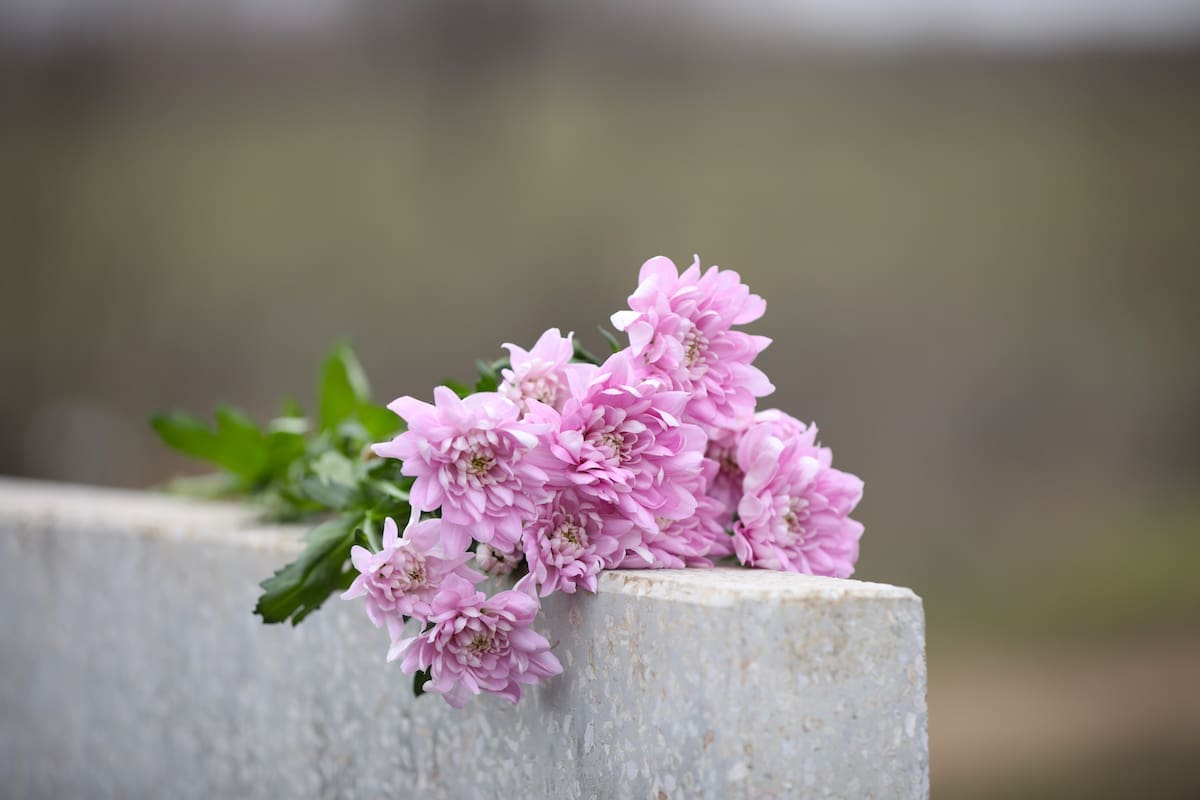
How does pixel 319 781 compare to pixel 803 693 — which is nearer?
pixel 803 693

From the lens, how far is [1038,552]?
5113mm

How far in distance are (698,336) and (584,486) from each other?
0.47ft

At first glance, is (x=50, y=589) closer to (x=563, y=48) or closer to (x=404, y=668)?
(x=404, y=668)

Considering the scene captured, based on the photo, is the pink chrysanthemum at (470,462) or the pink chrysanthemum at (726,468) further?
the pink chrysanthemum at (726,468)

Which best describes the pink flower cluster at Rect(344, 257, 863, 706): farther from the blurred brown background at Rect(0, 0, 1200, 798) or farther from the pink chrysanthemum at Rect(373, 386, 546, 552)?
the blurred brown background at Rect(0, 0, 1200, 798)

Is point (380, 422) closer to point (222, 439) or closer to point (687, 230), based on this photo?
point (222, 439)

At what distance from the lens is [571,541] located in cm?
80

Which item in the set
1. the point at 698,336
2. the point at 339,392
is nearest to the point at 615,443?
the point at 698,336

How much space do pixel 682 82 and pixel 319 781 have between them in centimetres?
467

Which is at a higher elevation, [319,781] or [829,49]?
[829,49]

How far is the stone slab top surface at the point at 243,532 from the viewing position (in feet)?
2.43

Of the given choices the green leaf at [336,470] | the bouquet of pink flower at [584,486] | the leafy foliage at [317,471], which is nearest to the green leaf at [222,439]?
the leafy foliage at [317,471]

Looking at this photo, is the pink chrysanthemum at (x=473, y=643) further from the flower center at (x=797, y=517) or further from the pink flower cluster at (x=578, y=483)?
the flower center at (x=797, y=517)

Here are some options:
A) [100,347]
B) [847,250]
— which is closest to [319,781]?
[847,250]
